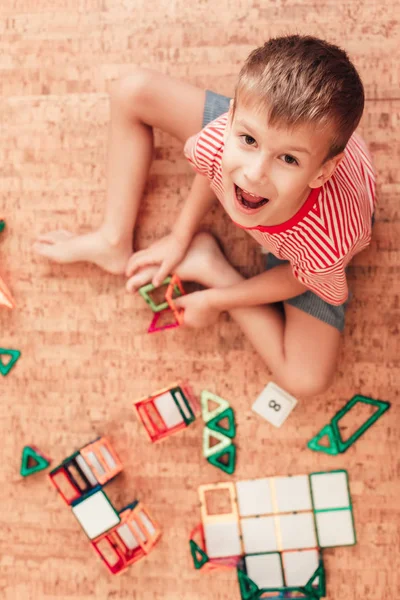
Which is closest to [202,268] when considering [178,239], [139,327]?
[178,239]

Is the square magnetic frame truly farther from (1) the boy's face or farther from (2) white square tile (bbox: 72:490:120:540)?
(1) the boy's face

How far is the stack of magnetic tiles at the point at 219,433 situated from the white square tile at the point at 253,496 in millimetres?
40

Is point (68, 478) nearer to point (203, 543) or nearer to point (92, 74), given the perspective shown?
point (203, 543)

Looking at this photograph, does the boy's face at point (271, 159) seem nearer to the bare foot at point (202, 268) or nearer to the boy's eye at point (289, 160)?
the boy's eye at point (289, 160)

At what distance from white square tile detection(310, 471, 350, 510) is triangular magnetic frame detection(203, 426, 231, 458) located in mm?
167

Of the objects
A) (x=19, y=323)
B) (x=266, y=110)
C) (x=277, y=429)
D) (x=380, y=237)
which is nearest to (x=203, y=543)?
(x=277, y=429)

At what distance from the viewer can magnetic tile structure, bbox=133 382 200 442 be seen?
1064 mm

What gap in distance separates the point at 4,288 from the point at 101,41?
49cm

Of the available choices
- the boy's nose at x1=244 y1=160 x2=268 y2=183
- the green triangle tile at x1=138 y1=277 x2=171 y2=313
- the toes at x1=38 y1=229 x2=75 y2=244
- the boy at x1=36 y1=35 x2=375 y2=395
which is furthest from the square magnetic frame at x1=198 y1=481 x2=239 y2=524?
the boy's nose at x1=244 y1=160 x2=268 y2=183

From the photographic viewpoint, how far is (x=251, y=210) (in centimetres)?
70

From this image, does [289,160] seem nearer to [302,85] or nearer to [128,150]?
[302,85]

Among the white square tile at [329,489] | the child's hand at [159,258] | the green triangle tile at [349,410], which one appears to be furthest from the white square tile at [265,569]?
the child's hand at [159,258]

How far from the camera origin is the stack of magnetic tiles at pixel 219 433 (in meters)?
1.07

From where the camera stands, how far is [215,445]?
3.55ft
